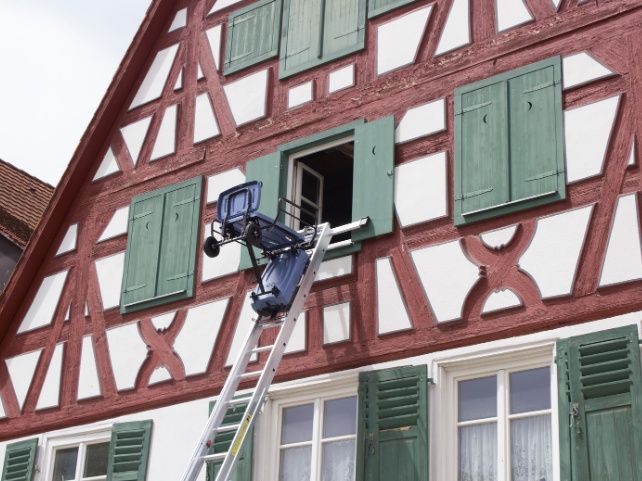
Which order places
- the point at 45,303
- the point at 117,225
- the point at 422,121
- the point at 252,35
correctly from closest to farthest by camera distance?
the point at 422,121
the point at 252,35
the point at 117,225
the point at 45,303


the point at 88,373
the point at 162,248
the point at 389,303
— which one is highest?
the point at 162,248

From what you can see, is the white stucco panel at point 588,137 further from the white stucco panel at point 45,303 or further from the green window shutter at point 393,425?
the white stucco panel at point 45,303

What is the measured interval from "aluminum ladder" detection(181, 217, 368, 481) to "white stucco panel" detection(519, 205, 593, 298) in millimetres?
1645

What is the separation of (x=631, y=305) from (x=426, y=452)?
1818mm

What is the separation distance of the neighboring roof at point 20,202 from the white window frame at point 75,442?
527 centimetres

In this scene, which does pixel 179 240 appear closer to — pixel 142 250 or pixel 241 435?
pixel 142 250

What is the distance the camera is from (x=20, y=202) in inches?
743

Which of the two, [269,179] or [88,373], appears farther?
[88,373]

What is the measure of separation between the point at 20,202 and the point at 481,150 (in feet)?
32.4

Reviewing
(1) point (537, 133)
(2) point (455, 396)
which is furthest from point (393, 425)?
(1) point (537, 133)

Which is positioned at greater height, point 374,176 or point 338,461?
point 374,176

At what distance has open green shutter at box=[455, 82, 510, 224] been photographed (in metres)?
10.3

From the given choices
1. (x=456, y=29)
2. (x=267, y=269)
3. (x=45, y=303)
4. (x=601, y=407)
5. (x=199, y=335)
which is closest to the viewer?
(x=601, y=407)

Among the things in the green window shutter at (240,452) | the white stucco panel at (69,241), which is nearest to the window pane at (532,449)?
the green window shutter at (240,452)
